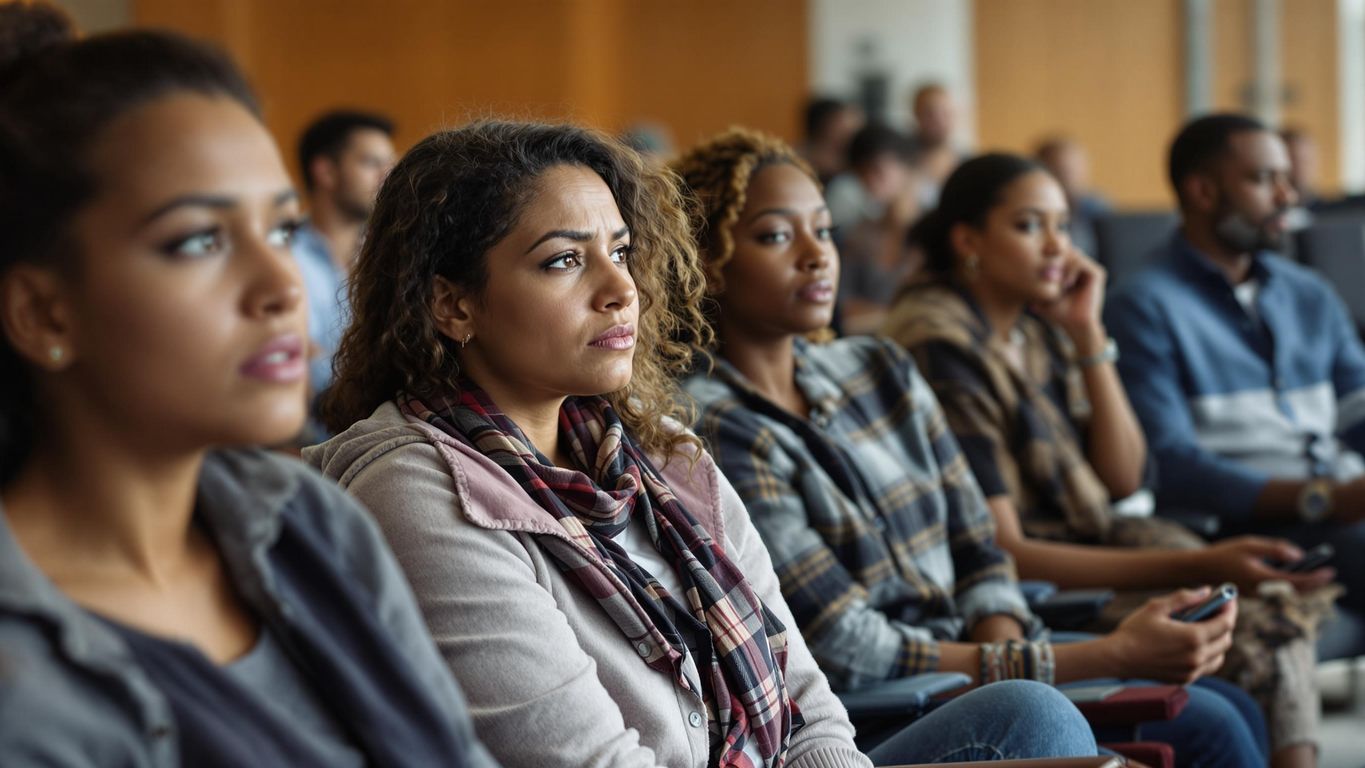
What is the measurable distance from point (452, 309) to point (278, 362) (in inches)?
24.7

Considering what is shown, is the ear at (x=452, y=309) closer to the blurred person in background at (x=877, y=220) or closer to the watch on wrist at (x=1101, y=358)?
the watch on wrist at (x=1101, y=358)

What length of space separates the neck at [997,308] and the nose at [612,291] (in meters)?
1.48

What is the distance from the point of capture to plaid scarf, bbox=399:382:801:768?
1.48m

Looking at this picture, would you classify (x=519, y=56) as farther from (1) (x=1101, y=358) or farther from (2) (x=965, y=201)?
(1) (x=1101, y=358)

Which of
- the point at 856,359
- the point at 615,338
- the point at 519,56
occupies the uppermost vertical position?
the point at 519,56

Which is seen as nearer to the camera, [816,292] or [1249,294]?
[816,292]

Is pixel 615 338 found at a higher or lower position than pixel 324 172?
higher

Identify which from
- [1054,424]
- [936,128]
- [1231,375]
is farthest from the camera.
→ [936,128]

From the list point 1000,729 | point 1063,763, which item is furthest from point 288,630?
point 1000,729

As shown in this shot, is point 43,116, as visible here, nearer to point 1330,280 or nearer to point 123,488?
point 123,488

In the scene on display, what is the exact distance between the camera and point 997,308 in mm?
2965

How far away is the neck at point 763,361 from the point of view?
226cm

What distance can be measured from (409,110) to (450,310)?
7031 millimetres

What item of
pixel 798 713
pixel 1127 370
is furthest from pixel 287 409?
pixel 1127 370
